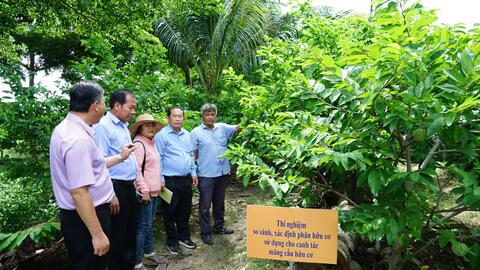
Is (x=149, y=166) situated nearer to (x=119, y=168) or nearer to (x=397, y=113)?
(x=119, y=168)

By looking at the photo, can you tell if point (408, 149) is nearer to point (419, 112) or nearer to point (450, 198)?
point (419, 112)

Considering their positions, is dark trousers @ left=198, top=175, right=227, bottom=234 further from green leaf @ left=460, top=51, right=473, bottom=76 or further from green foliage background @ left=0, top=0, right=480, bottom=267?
green leaf @ left=460, top=51, right=473, bottom=76

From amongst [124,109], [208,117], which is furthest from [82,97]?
[208,117]

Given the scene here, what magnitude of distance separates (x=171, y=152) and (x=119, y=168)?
37.3 inches

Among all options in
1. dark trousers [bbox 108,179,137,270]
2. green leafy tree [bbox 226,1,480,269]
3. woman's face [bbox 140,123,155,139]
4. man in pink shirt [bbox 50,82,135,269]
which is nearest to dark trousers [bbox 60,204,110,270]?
man in pink shirt [bbox 50,82,135,269]

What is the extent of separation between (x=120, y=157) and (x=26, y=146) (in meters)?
1.74

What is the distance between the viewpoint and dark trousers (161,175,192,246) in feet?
12.8

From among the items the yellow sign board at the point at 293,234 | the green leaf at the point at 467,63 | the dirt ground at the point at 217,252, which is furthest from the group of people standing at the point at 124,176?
the green leaf at the point at 467,63

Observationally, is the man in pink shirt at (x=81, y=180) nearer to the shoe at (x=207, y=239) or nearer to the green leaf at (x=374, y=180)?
the green leaf at (x=374, y=180)

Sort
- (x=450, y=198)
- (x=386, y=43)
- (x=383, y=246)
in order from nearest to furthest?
(x=386, y=43) < (x=383, y=246) < (x=450, y=198)

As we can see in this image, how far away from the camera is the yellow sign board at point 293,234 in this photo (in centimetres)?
227

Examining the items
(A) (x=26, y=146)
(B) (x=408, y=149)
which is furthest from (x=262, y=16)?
(B) (x=408, y=149)

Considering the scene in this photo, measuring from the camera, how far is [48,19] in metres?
7.04

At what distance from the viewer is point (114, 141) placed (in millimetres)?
2961
